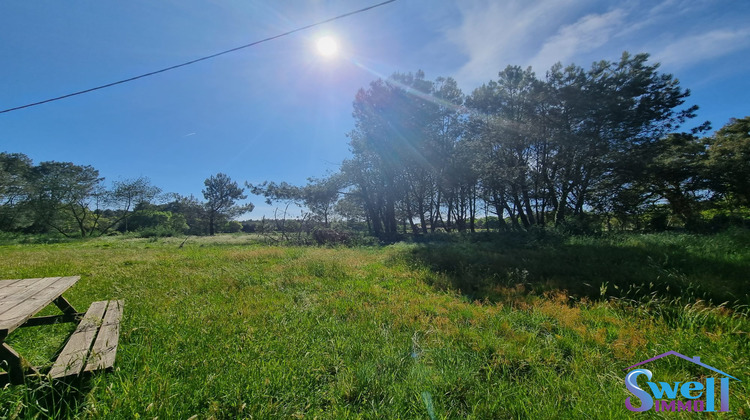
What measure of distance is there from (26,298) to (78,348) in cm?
115

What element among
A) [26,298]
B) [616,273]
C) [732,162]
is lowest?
[616,273]

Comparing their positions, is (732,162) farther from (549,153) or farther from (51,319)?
(51,319)

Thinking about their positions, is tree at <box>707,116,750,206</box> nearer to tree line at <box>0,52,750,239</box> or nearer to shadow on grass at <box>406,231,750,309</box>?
tree line at <box>0,52,750,239</box>

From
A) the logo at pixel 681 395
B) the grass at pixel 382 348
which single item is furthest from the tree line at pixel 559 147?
the logo at pixel 681 395

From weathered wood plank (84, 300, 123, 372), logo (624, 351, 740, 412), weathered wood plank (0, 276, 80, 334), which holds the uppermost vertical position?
weathered wood plank (0, 276, 80, 334)

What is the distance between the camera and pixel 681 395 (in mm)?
1943

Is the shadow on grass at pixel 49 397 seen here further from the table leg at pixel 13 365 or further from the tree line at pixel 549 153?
the tree line at pixel 549 153

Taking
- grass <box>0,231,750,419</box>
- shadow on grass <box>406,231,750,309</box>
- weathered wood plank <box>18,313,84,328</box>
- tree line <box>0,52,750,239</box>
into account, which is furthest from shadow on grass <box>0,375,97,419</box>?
tree line <box>0,52,750,239</box>

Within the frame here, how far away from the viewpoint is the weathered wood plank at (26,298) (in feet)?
6.08

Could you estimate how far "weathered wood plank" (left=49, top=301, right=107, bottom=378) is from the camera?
1.71 meters

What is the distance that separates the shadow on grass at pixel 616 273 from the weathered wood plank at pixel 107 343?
5007 mm

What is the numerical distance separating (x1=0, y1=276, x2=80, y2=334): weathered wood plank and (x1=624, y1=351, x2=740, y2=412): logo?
476cm

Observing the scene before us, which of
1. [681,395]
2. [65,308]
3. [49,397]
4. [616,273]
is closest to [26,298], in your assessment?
[65,308]

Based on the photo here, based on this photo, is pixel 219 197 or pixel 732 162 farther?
pixel 219 197
